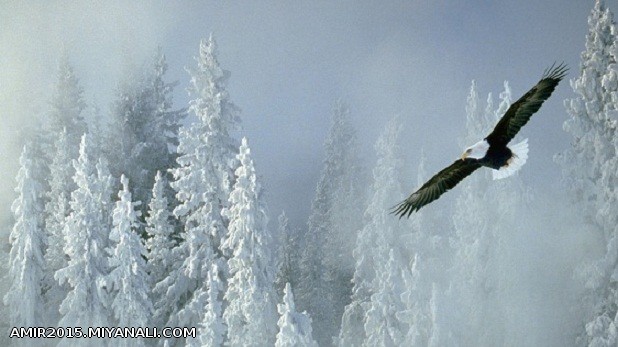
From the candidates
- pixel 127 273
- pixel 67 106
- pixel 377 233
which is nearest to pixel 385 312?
pixel 377 233

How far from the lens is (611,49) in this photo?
27672mm

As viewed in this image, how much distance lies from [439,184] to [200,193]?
20.4 m

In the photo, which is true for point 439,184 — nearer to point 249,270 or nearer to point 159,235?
point 249,270

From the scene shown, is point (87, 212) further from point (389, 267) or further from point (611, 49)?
point (611, 49)

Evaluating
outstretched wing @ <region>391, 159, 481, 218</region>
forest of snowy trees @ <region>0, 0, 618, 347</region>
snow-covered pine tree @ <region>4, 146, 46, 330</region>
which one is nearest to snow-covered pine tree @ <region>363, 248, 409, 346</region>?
forest of snowy trees @ <region>0, 0, 618, 347</region>

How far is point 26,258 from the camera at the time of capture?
95.7 feet

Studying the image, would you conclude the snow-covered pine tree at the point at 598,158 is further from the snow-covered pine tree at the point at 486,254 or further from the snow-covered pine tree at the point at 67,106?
the snow-covered pine tree at the point at 67,106

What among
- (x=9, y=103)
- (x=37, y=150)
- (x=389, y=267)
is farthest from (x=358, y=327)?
(x=9, y=103)

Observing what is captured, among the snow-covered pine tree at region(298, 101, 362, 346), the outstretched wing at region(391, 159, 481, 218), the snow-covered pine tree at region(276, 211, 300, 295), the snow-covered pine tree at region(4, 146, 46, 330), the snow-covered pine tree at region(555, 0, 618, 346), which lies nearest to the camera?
the outstretched wing at region(391, 159, 481, 218)

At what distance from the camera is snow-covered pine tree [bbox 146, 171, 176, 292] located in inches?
1132

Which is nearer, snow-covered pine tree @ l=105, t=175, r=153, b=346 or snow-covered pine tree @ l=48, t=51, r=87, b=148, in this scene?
snow-covered pine tree @ l=105, t=175, r=153, b=346

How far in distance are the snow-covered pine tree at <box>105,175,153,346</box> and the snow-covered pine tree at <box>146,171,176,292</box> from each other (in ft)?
8.28

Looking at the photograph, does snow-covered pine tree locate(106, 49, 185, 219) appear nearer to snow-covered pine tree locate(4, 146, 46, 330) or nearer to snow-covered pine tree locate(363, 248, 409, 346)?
snow-covered pine tree locate(4, 146, 46, 330)

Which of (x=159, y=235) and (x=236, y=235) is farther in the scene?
(x=159, y=235)
